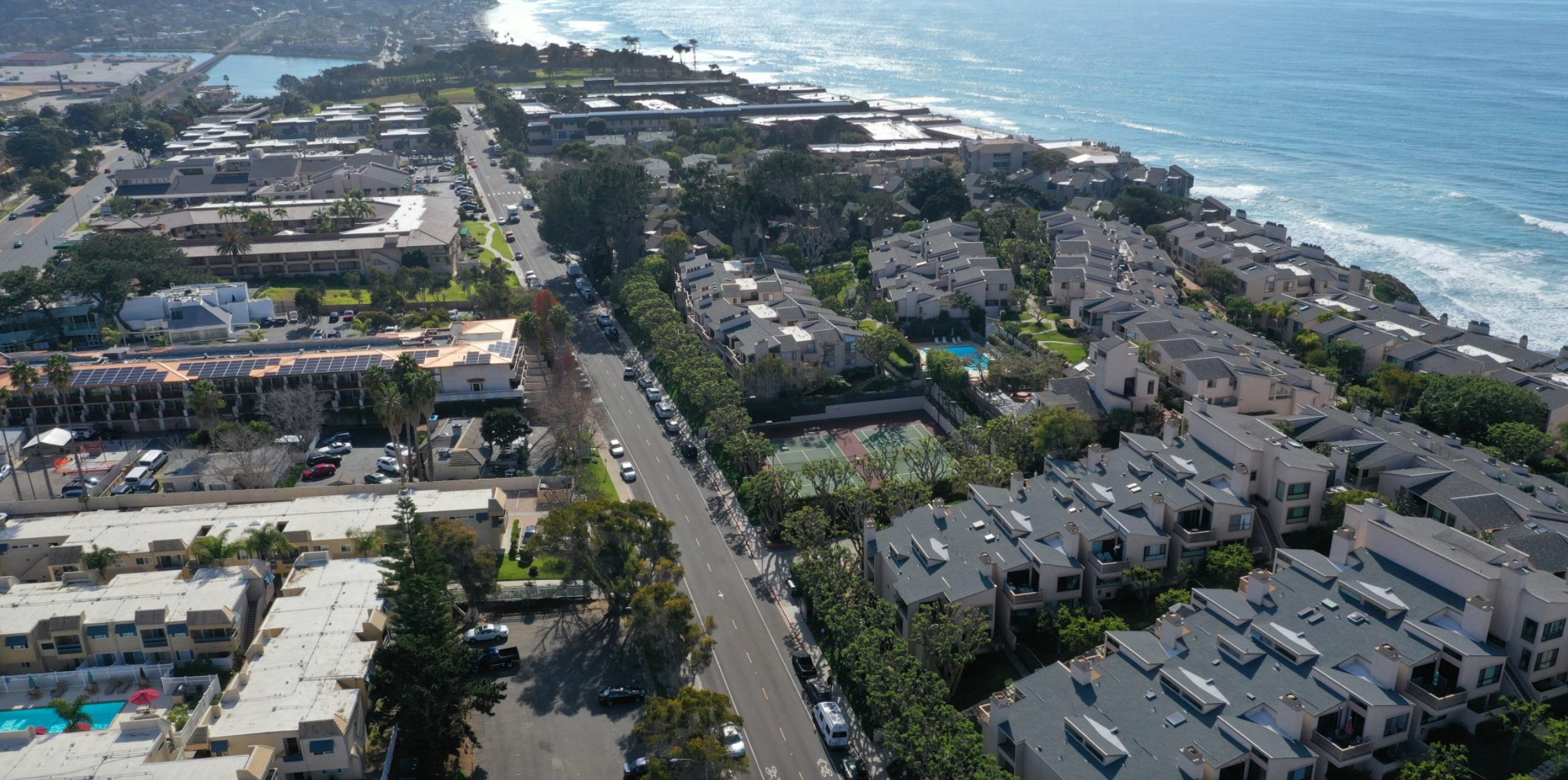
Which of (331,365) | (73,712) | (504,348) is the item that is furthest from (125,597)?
(504,348)

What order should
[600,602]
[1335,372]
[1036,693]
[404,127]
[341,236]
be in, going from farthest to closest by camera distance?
[404,127]
[341,236]
[1335,372]
[600,602]
[1036,693]

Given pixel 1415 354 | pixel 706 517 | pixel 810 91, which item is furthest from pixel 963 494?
pixel 810 91

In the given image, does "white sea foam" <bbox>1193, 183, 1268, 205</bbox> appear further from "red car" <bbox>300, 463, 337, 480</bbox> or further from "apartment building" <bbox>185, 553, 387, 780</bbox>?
"apartment building" <bbox>185, 553, 387, 780</bbox>

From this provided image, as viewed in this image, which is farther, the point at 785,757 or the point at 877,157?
the point at 877,157

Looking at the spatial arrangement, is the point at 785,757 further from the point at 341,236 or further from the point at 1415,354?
the point at 341,236

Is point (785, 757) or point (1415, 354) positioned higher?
point (1415, 354)

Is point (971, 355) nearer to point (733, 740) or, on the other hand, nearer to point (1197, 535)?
point (1197, 535)

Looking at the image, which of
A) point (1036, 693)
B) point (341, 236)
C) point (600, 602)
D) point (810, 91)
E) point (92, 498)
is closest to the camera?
point (1036, 693)
